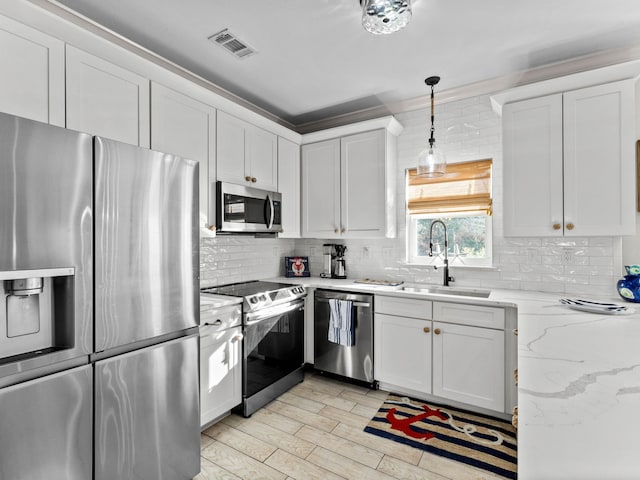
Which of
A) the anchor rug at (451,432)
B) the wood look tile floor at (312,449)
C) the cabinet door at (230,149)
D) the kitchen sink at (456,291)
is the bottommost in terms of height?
the wood look tile floor at (312,449)

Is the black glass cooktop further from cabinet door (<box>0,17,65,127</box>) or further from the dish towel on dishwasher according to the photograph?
cabinet door (<box>0,17,65,127</box>)

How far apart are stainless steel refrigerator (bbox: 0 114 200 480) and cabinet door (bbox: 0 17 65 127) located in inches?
22.3

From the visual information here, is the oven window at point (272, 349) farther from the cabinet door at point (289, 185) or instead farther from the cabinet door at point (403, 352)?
the cabinet door at point (289, 185)

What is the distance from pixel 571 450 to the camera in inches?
22.6

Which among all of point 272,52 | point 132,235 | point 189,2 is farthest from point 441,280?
point 189,2

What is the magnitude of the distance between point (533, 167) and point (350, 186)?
61.0 inches

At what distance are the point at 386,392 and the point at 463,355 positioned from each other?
0.78m

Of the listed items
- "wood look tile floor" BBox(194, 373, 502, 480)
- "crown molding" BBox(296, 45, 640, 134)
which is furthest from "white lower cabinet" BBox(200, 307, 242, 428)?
"crown molding" BBox(296, 45, 640, 134)

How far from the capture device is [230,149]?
2801mm

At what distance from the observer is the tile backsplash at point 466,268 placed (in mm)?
2609

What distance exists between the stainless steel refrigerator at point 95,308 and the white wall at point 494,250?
7.07 ft

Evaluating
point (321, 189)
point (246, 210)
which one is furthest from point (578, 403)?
point (321, 189)

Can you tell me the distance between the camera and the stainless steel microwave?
267 cm

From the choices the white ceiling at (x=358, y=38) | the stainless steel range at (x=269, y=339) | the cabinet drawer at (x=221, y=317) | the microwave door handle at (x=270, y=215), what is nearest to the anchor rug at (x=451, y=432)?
the stainless steel range at (x=269, y=339)
